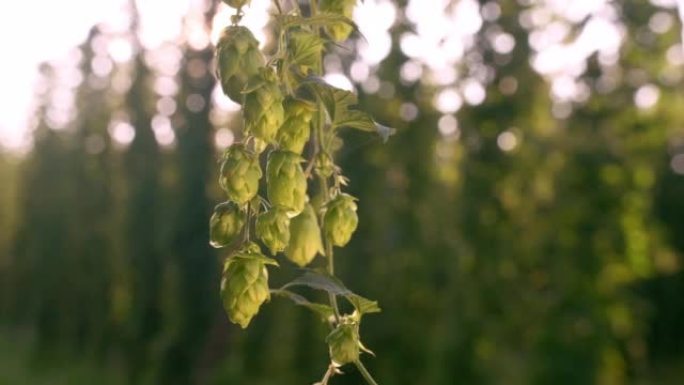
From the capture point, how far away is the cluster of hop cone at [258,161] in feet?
1.94

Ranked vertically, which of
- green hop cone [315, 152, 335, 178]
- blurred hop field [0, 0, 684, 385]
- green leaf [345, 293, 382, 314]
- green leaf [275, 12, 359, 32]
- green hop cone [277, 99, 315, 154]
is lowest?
blurred hop field [0, 0, 684, 385]

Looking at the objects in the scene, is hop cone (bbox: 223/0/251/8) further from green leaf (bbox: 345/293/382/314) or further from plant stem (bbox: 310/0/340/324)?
green leaf (bbox: 345/293/382/314)

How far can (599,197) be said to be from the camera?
4.15m

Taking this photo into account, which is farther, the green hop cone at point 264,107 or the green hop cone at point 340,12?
the green hop cone at point 340,12

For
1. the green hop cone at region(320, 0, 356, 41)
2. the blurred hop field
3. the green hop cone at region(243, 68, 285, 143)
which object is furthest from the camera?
the blurred hop field

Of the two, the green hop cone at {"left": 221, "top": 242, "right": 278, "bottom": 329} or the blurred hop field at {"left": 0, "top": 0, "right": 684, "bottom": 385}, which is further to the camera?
the blurred hop field at {"left": 0, "top": 0, "right": 684, "bottom": 385}

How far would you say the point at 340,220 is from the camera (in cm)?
66

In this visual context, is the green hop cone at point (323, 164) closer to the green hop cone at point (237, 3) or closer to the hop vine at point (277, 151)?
the hop vine at point (277, 151)

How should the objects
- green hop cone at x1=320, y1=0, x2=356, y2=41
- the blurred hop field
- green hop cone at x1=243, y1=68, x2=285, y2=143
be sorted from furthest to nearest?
1. the blurred hop field
2. green hop cone at x1=320, y1=0, x2=356, y2=41
3. green hop cone at x1=243, y1=68, x2=285, y2=143

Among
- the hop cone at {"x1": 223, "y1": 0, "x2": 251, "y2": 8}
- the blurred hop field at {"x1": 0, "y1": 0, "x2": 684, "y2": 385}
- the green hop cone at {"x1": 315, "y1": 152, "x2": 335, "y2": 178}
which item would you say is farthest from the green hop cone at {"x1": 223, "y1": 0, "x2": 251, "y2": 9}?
the blurred hop field at {"x1": 0, "y1": 0, "x2": 684, "y2": 385}

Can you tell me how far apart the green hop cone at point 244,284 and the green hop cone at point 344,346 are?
0.06 m

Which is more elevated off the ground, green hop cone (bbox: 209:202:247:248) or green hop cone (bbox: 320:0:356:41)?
green hop cone (bbox: 320:0:356:41)

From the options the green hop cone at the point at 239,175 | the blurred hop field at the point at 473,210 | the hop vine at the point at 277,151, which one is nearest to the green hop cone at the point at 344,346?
the hop vine at the point at 277,151

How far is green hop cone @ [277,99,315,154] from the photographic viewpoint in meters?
0.62
